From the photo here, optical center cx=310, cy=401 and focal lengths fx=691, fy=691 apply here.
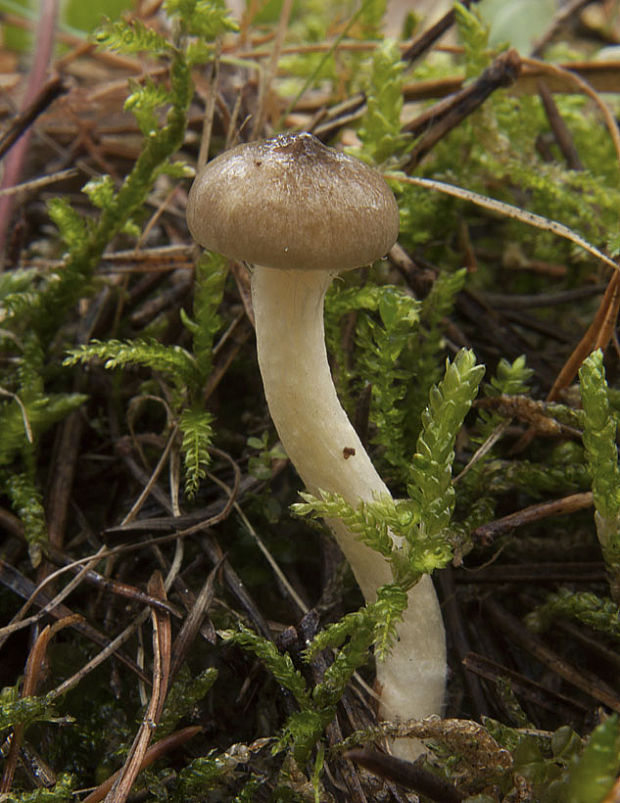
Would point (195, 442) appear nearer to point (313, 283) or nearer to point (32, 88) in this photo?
point (313, 283)

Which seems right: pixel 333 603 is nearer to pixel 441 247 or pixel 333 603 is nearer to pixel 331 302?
pixel 331 302

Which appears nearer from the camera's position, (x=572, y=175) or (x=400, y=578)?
(x=400, y=578)

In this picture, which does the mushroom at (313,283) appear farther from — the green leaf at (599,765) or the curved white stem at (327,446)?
the green leaf at (599,765)

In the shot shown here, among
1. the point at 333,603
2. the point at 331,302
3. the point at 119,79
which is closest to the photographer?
the point at 333,603

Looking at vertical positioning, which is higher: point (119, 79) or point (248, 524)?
point (119, 79)

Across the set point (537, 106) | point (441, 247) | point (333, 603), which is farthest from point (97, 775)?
point (537, 106)

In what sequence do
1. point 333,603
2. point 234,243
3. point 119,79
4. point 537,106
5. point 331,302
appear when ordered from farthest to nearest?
point 119,79, point 537,106, point 331,302, point 333,603, point 234,243

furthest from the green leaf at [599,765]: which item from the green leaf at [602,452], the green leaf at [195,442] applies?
the green leaf at [195,442]

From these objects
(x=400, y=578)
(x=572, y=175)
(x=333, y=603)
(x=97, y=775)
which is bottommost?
(x=97, y=775)
